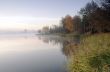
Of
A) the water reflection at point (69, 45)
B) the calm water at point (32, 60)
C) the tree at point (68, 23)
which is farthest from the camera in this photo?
the tree at point (68, 23)

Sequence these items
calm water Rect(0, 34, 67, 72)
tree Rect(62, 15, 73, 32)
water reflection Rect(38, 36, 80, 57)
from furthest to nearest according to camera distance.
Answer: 1. tree Rect(62, 15, 73, 32)
2. water reflection Rect(38, 36, 80, 57)
3. calm water Rect(0, 34, 67, 72)

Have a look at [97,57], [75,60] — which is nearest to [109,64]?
[97,57]

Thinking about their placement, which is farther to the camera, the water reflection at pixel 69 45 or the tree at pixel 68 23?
the tree at pixel 68 23

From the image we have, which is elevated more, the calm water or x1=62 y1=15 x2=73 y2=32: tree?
x1=62 y1=15 x2=73 y2=32: tree

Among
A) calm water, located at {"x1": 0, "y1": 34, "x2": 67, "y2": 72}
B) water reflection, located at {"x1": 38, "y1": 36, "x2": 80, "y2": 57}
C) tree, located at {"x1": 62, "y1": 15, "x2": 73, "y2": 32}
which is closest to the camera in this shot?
calm water, located at {"x1": 0, "y1": 34, "x2": 67, "y2": 72}

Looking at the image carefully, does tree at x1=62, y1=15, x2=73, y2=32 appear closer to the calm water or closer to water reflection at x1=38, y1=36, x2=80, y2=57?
water reflection at x1=38, y1=36, x2=80, y2=57

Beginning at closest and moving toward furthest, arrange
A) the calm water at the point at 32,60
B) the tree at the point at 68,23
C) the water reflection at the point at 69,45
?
the calm water at the point at 32,60, the water reflection at the point at 69,45, the tree at the point at 68,23

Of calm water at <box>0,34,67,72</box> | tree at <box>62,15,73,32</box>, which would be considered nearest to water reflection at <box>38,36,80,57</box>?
calm water at <box>0,34,67,72</box>

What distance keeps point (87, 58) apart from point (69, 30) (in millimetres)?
66573

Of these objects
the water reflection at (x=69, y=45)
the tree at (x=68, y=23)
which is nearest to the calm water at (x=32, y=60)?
the water reflection at (x=69, y=45)

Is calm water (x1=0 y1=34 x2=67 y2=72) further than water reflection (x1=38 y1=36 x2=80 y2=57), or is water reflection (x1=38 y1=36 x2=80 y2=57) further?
water reflection (x1=38 y1=36 x2=80 y2=57)

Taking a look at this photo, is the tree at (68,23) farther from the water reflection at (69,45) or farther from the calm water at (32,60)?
the calm water at (32,60)

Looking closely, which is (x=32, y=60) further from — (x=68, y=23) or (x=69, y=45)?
(x=68, y=23)

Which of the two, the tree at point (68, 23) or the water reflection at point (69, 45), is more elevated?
the tree at point (68, 23)
